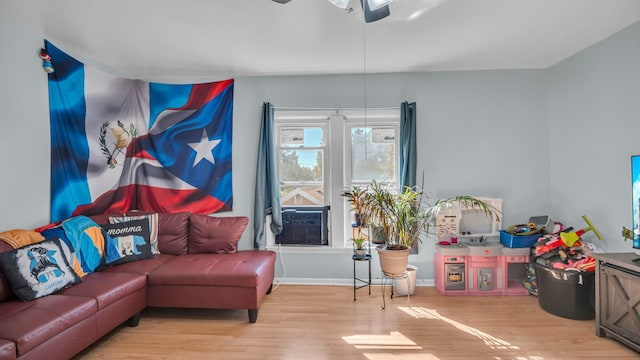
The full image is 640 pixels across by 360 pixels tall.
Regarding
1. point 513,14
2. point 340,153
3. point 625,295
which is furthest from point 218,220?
point 625,295

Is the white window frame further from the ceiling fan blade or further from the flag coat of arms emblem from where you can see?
the ceiling fan blade

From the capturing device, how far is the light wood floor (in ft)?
7.28

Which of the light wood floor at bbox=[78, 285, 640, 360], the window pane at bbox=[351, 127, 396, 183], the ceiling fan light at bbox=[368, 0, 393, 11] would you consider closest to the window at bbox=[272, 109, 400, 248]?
the window pane at bbox=[351, 127, 396, 183]

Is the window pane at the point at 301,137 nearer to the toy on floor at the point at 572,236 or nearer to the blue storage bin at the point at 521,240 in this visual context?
the blue storage bin at the point at 521,240

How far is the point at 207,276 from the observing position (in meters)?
2.67

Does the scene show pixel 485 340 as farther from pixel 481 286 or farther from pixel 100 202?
pixel 100 202

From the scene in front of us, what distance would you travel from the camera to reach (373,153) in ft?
12.4

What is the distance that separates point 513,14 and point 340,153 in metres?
2.07

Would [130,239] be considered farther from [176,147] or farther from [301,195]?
[301,195]

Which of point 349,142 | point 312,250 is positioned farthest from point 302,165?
point 312,250

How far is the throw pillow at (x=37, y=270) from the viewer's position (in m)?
2.01

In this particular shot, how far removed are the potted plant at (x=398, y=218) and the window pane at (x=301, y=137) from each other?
1.00 meters

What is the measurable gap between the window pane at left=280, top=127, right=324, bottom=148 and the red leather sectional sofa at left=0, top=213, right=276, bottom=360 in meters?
1.11

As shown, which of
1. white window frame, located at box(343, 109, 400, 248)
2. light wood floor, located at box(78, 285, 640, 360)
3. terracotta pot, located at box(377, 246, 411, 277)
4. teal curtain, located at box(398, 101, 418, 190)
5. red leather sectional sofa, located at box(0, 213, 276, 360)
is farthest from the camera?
white window frame, located at box(343, 109, 400, 248)
